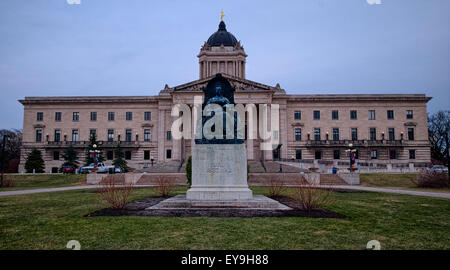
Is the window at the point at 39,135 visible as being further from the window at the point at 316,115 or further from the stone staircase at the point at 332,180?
the window at the point at 316,115

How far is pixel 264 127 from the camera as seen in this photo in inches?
2137

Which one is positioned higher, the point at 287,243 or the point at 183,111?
the point at 183,111

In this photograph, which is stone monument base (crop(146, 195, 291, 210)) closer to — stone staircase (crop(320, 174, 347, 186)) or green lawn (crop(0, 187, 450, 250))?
green lawn (crop(0, 187, 450, 250))

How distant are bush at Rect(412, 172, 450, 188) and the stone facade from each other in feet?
106

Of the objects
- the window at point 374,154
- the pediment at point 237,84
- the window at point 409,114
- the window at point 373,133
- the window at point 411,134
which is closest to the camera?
the pediment at point 237,84

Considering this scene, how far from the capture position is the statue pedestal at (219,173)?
10586mm

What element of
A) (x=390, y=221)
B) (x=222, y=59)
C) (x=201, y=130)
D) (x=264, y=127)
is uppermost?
(x=222, y=59)

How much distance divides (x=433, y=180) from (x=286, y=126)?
34.8 metres

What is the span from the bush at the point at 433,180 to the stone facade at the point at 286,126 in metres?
32.2

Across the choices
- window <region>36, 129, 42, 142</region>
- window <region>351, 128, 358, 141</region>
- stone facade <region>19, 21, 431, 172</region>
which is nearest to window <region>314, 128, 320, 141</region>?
stone facade <region>19, 21, 431, 172</region>

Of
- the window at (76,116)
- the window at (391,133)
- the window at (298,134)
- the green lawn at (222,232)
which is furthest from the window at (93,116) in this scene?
the window at (391,133)
